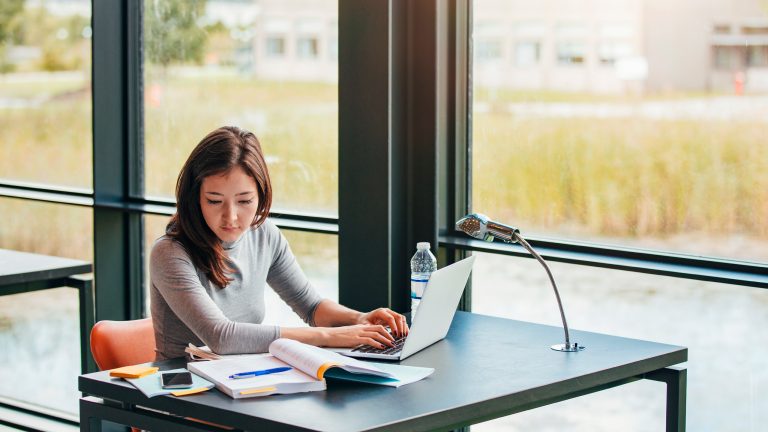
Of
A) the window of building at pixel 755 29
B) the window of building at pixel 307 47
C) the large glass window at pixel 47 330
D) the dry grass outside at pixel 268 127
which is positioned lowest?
the large glass window at pixel 47 330

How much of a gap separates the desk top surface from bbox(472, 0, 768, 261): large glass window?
1.42 meters

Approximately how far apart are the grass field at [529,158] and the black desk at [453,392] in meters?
0.55

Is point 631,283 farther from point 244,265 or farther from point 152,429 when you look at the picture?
point 152,429

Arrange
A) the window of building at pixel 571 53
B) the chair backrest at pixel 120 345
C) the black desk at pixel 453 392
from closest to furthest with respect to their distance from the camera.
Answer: the black desk at pixel 453 392
the chair backrest at pixel 120 345
the window of building at pixel 571 53

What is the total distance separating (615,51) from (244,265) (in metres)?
1.31

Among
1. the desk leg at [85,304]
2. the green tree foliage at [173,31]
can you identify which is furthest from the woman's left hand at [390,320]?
the green tree foliage at [173,31]

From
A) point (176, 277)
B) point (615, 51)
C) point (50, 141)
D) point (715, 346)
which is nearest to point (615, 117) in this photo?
point (615, 51)

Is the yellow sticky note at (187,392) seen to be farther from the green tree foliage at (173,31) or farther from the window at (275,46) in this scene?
the green tree foliage at (173,31)

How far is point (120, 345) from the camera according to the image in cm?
274

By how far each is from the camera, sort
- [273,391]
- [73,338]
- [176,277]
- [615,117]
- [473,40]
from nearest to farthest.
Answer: [273,391]
[176,277]
[615,117]
[473,40]
[73,338]

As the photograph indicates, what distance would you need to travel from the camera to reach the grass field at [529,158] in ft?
9.49

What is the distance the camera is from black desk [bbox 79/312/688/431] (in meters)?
1.95

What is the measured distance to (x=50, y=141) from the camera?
466 centimetres

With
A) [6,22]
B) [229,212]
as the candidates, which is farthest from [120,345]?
[6,22]
